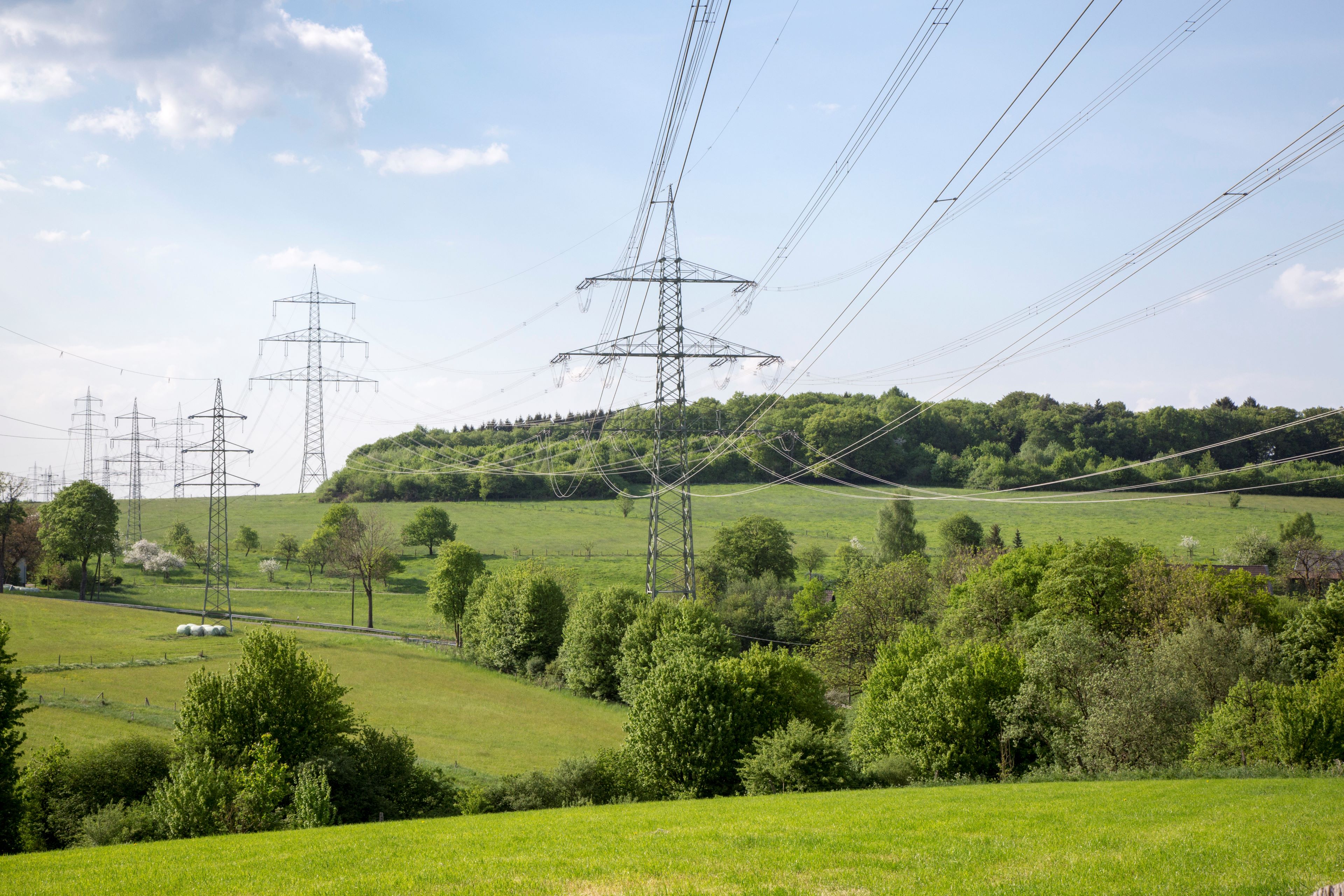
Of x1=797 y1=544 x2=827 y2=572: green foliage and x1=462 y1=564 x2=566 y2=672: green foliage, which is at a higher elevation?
x1=797 y1=544 x2=827 y2=572: green foliage

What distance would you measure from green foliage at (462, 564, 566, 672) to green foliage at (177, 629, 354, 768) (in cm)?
2970

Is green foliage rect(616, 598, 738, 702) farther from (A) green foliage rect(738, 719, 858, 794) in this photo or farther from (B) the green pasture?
(B) the green pasture

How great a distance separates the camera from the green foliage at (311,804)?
2280 cm

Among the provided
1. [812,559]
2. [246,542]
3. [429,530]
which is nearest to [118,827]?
[812,559]

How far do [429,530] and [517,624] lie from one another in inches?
1500

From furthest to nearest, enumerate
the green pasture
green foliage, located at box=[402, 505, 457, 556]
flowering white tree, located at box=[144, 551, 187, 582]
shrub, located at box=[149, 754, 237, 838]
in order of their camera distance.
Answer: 1. green foliage, located at box=[402, 505, 457, 556]
2. flowering white tree, located at box=[144, 551, 187, 582]
3. the green pasture
4. shrub, located at box=[149, 754, 237, 838]

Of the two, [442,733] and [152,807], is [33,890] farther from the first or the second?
[442,733]

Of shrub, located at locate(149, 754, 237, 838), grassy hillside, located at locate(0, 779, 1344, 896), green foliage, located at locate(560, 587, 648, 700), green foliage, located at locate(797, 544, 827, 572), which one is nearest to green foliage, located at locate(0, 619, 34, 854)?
shrub, located at locate(149, 754, 237, 838)

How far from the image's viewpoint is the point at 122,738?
28984 mm

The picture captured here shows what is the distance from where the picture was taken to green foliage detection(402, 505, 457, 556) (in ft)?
311

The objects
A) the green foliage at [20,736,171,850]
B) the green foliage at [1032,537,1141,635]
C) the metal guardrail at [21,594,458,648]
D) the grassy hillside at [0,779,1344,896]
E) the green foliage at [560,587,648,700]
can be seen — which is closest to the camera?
the grassy hillside at [0,779,1344,896]

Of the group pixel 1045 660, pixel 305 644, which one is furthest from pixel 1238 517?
pixel 305 644

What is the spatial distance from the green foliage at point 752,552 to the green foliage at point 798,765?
48313 millimetres

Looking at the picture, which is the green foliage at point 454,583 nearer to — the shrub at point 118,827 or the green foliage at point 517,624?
the green foliage at point 517,624
